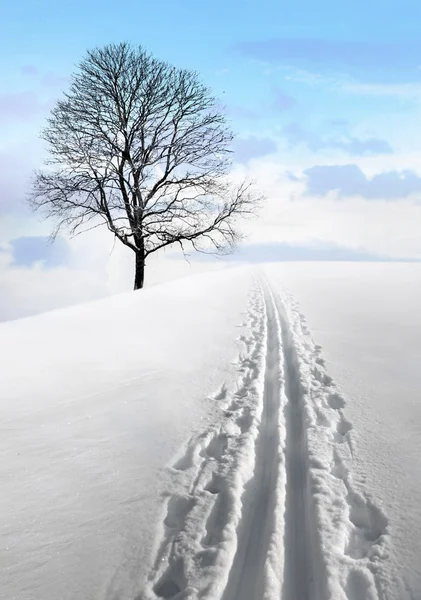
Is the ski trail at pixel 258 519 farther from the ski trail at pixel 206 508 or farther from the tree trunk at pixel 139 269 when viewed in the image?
the tree trunk at pixel 139 269

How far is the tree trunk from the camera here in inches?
704

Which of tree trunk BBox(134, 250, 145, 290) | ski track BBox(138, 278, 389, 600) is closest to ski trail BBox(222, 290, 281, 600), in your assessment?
ski track BBox(138, 278, 389, 600)

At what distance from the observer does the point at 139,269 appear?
1808 cm

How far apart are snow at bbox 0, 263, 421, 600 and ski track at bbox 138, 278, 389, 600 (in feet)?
0.04

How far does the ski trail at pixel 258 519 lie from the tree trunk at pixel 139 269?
523 inches

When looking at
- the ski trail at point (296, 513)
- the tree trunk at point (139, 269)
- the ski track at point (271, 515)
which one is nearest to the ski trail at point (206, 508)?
the ski track at point (271, 515)

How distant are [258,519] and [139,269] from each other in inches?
612

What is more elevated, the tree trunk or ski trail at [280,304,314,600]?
the tree trunk

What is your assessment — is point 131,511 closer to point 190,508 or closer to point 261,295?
point 190,508

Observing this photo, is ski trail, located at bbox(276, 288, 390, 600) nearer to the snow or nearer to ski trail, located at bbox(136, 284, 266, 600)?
the snow

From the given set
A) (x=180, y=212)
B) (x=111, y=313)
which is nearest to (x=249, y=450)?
(x=111, y=313)

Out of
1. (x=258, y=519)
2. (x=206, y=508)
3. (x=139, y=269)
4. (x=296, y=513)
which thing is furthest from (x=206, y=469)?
(x=139, y=269)

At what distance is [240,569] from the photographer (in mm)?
2732

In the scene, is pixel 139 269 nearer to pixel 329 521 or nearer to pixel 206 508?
pixel 206 508
